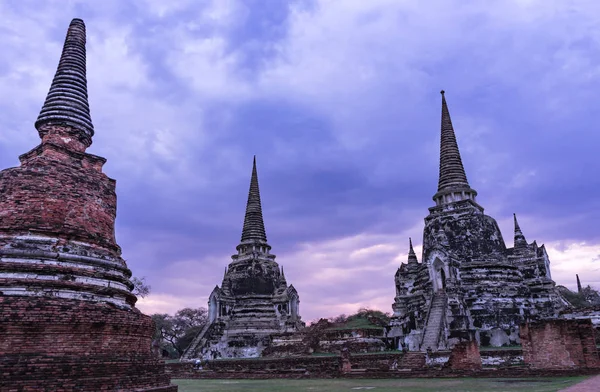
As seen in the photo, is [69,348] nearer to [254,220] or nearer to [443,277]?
[443,277]

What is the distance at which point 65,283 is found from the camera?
410 inches

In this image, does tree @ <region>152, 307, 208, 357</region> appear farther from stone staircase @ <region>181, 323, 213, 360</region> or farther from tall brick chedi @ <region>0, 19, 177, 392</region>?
tall brick chedi @ <region>0, 19, 177, 392</region>

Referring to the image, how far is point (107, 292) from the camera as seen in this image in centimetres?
1120

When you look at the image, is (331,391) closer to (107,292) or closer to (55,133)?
(107,292)

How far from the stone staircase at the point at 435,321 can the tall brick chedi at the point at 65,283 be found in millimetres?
17348

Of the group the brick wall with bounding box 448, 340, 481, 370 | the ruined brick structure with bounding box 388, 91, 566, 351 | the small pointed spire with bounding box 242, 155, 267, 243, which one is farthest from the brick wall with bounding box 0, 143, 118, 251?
the small pointed spire with bounding box 242, 155, 267, 243

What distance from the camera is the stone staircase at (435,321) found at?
82.4 feet

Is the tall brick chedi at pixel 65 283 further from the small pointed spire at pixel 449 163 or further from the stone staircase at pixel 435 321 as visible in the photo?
the small pointed spire at pixel 449 163

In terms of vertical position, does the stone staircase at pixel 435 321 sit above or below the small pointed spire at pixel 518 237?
below

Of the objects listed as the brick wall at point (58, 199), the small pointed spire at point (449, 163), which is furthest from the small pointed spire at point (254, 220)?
the brick wall at point (58, 199)

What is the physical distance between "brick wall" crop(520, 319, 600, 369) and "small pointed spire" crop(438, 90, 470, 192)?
756 inches

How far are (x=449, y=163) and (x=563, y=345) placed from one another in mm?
21589

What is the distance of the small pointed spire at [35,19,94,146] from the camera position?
45.9 feet

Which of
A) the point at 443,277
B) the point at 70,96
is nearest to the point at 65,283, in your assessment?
the point at 70,96
